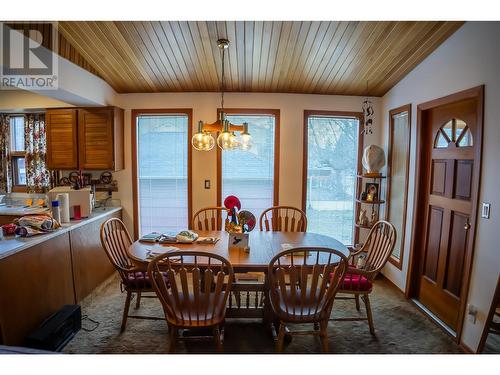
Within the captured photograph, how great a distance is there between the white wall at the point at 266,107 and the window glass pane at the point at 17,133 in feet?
4.80

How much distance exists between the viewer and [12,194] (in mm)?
3926

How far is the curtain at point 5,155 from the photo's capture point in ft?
12.9

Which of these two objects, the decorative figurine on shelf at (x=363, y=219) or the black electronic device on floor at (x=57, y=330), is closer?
the black electronic device on floor at (x=57, y=330)

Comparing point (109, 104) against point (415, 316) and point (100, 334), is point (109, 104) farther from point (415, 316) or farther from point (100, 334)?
point (415, 316)

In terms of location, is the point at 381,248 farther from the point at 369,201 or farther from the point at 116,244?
the point at 116,244

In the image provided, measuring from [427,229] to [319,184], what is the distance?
4.58 ft

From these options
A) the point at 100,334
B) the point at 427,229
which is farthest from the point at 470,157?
the point at 100,334

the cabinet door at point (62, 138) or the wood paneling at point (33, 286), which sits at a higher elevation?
the cabinet door at point (62, 138)

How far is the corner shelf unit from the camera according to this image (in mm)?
3527

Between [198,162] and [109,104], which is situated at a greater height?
[109,104]

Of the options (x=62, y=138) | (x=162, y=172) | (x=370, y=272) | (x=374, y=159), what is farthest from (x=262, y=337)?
(x=62, y=138)

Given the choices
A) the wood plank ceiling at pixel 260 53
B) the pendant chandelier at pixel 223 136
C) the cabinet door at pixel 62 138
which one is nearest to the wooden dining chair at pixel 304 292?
the pendant chandelier at pixel 223 136

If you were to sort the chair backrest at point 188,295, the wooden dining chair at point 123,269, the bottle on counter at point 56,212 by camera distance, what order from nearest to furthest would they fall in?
the chair backrest at point 188,295
the wooden dining chair at point 123,269
the bottle on counter at point 56,212

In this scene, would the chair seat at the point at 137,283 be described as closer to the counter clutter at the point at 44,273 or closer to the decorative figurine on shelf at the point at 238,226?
the counter clutter at the point at 44,273
